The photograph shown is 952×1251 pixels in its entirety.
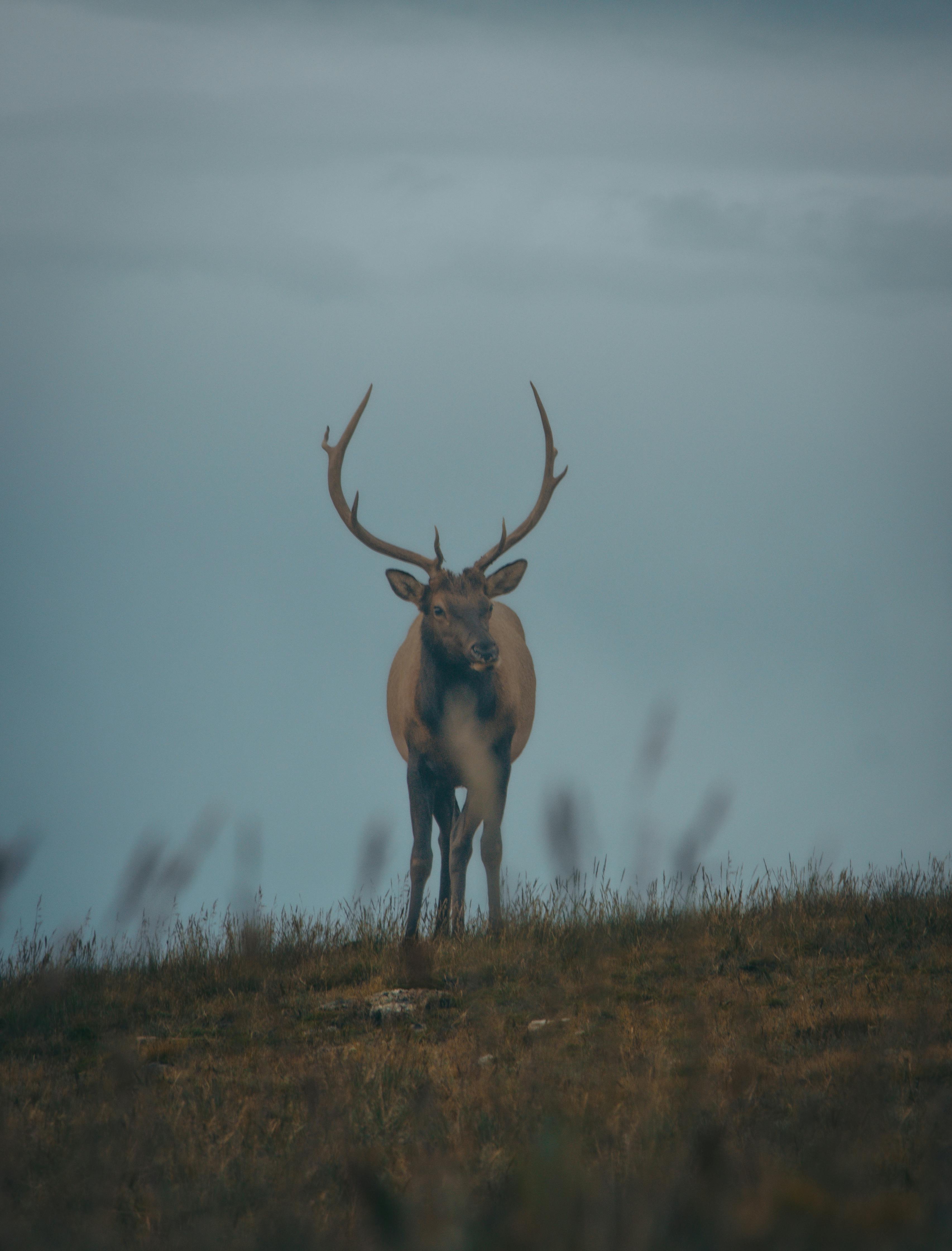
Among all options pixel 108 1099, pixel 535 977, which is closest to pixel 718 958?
pixel 535 977

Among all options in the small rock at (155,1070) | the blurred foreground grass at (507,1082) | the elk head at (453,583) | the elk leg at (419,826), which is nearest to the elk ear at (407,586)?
the elk head at (453,583)

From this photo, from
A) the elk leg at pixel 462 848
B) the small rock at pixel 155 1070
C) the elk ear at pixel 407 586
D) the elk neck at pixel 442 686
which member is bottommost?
the small rock at pixel 155 1070

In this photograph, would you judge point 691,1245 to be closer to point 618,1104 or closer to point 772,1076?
point 618,1104

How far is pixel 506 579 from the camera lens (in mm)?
8977

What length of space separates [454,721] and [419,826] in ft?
2.87

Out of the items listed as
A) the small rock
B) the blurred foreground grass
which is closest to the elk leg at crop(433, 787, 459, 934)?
the blurred foreground grass

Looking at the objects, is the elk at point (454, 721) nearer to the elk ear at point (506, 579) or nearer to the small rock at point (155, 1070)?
the elk ear at point (506, 579)

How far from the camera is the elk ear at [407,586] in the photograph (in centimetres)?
871

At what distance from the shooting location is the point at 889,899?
26.2 ft

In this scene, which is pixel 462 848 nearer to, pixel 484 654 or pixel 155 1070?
pixel 484 654

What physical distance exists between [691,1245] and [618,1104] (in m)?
2.33

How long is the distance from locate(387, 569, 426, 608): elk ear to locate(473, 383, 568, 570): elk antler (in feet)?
2.07

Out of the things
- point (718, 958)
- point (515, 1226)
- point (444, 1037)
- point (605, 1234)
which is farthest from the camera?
point (718, 958)

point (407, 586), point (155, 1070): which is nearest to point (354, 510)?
point (407, 586)
